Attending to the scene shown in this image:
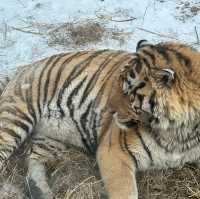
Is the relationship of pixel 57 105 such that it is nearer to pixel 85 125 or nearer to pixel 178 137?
pixel 85 125

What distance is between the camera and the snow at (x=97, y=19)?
4273 millimetres

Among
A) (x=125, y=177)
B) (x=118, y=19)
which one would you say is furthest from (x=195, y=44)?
(x=125, y=177)

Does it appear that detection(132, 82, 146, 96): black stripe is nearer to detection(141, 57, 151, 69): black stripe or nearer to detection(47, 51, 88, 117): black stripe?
detection(141, 57, 151, 69): black stripe

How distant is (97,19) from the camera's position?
177 inches

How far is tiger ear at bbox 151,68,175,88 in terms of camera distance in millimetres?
2787

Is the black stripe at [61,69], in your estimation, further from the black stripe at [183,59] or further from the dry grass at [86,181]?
the black stripe at [183,59]

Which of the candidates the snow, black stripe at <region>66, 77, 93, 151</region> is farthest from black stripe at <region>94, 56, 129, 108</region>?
the snow

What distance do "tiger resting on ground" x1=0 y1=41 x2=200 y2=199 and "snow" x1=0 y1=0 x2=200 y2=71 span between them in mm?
604

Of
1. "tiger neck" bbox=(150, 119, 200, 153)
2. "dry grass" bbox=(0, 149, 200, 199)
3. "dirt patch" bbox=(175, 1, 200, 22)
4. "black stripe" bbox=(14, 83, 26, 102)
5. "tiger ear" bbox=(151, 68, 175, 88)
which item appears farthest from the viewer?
"dirt patch" bbox=(175, 1, 200, 22)

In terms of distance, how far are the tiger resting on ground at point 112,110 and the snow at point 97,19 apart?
0.60 meters

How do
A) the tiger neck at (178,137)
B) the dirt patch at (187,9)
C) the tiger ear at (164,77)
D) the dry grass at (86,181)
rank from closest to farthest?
the tiger ear at (164,77) → the tiger neck at (178,137) → the dry grass at (86,181) → the dirt patch at (187,9)

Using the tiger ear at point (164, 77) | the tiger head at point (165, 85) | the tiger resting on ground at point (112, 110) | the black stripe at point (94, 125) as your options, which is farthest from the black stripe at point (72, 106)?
the tiger ear at point (164, 77)

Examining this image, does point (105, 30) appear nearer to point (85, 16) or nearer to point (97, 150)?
point (85, 16)

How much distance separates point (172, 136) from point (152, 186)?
0.38m
